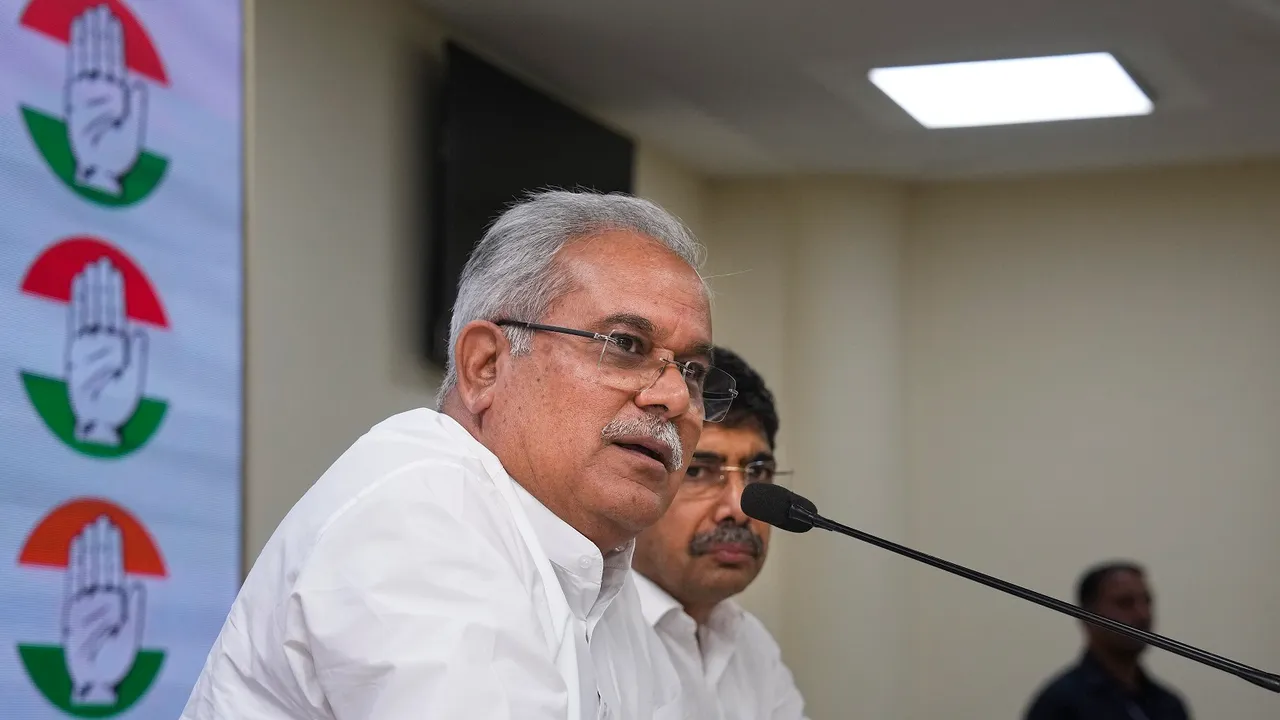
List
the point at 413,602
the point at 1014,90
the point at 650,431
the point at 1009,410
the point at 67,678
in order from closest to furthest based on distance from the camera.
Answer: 1. the point at 413,602
2. the point at 650,431
3. the point at 67,678
4. the point at 1014,90
5. the point at 1009,410

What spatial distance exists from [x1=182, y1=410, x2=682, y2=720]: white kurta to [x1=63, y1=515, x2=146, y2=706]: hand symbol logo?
151 cm

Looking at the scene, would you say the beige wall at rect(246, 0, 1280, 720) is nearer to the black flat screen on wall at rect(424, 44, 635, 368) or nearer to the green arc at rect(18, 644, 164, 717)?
the black flat screen on wall at rect(424, 44, 635, 368)

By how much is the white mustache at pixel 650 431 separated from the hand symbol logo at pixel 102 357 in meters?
1.59

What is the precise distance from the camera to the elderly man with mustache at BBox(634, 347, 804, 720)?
2.45m

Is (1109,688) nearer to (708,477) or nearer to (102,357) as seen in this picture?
(708,477)

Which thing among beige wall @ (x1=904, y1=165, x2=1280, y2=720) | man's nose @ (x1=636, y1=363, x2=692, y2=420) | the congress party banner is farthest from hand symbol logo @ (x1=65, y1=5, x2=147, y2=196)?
beige wall @ (x1=904, y1=165, x2=1280, y2=720)

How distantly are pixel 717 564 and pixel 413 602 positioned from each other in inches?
51.4

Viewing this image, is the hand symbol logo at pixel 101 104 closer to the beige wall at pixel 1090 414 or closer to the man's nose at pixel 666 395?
the man's nose at pixel 666 395

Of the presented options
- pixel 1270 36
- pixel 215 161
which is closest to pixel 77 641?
pixel 215 161

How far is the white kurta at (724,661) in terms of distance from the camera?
2396mm

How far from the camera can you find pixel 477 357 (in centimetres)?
165

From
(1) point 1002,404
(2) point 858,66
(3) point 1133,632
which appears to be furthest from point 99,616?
(1) point 1002,404

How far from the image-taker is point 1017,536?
245 inches

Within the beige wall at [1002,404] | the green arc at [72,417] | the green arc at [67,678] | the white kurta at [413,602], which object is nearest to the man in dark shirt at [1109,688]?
the beige wall at [1002,404]
